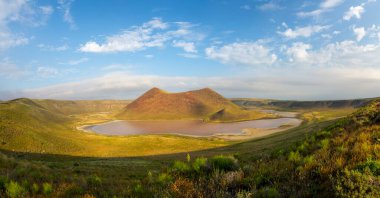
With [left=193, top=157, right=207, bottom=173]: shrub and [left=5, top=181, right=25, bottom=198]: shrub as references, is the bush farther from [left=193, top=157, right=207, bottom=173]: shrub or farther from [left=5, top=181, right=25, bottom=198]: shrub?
[left=5, top=181, right=25, bottom=198]: shrub

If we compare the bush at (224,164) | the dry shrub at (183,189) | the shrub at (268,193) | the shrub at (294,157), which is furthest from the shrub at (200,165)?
the shrub at (294,157)

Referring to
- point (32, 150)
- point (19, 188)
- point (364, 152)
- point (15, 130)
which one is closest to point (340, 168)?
point (364, 152)

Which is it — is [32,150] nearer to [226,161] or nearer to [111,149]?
[111,149]

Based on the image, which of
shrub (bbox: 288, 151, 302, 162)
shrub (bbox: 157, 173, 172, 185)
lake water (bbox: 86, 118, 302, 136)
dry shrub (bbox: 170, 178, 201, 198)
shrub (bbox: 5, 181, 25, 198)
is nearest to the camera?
dry shrub (bbox: 170, 178, 201, 198)

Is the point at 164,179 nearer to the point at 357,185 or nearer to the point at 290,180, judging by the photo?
the point at 290,180

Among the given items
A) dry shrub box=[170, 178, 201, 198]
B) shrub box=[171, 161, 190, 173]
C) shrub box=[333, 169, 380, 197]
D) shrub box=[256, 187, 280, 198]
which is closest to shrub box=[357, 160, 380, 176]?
shrub box=[333, 169, 380, 197]

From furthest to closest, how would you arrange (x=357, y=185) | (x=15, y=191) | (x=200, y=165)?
(x=200, y=165) → (x=15, y=191) → (x=357, y=185)

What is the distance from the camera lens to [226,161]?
356 inches

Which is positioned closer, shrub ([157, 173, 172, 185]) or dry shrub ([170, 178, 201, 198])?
dry shrub ([170, 178, 201, 198])

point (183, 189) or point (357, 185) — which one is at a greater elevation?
point (357, 185)

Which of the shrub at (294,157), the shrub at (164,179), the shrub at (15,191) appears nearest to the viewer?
the shrub at (15,191)

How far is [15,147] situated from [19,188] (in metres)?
70.1

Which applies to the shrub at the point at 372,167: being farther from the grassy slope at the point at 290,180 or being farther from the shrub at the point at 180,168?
the shrub at the point at 180,168

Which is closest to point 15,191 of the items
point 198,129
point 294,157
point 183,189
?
point 183,189
